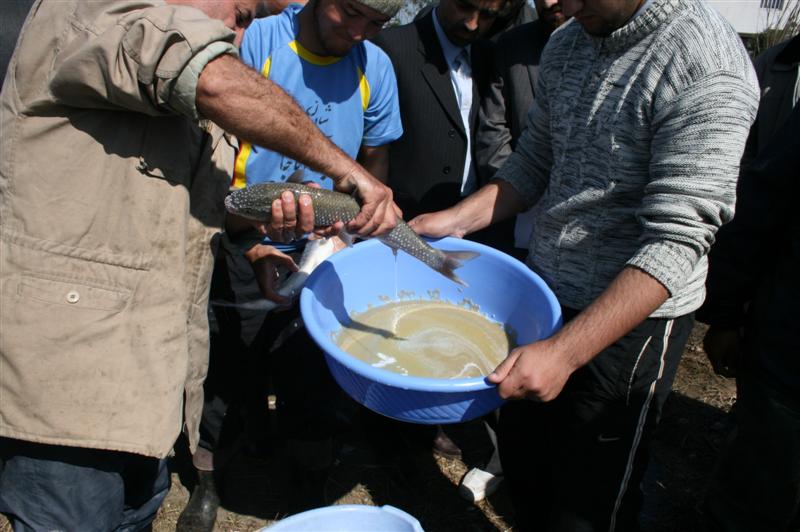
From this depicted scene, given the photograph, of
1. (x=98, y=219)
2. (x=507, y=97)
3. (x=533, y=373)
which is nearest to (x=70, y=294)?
(x=98, y=219)

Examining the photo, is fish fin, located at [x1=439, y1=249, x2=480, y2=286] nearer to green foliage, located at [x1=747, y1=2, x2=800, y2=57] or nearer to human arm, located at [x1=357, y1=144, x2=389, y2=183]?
human arm, located at [x1=357, y1=144, x2=389, y2=183]

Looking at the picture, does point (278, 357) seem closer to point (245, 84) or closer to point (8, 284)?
point (8, 284)

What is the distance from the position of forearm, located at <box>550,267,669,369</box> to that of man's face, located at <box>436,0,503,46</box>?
2105 millimetres

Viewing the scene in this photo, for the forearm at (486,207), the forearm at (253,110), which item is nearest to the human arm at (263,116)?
the forearm at (253,110)

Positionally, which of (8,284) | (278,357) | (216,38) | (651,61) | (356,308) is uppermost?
(216,38)

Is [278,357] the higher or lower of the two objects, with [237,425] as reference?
higher

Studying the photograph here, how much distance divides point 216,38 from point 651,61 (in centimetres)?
148

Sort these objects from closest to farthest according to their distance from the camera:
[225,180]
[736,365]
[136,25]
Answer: [136,25]
[225,180]
[736,365]

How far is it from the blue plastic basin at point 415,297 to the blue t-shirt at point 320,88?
628mm

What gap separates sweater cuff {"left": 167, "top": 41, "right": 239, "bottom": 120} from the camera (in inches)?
67.4

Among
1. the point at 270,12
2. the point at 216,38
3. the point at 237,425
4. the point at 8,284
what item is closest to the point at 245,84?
the point at 216,38

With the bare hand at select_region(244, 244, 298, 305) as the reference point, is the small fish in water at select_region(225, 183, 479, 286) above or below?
above

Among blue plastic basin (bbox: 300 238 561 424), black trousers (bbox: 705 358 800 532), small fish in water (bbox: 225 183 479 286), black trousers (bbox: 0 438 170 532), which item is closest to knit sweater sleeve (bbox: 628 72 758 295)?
blue plastic basin (bbox: 300 238 561 424)

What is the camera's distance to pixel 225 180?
243cm
